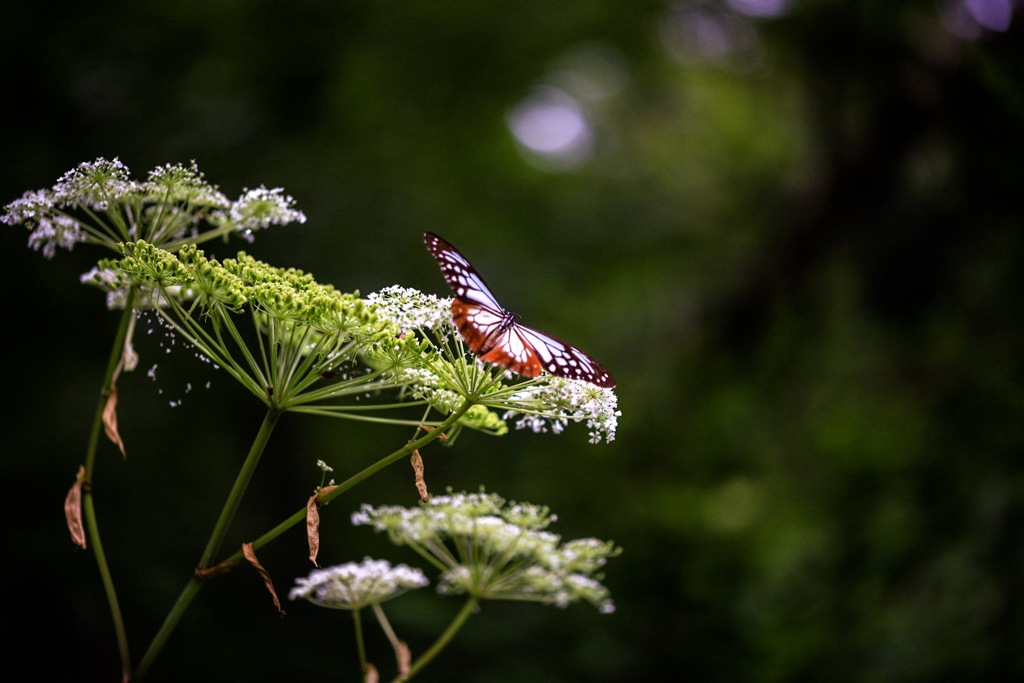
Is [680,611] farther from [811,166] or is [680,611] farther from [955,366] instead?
[811,166]

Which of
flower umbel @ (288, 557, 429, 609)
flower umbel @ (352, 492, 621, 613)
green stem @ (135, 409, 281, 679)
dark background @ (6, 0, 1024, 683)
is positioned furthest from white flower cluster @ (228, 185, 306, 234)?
dark background @ (6, 0, 1024, 683)

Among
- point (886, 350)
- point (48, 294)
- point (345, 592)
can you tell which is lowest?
point (345, 592)

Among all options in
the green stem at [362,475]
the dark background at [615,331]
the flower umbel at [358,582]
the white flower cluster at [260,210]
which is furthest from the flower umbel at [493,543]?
the dark background at [615,331]

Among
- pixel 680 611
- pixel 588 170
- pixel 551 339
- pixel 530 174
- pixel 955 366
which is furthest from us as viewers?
pixel 588 170

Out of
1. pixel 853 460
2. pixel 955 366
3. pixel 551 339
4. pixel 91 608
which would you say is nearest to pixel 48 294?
pixel 91 608

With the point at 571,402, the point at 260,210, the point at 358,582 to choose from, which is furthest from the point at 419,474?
the point at 260,210

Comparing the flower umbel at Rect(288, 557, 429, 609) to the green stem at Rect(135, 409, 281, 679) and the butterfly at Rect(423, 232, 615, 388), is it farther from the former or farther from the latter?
the butterfly at Rect(423, 232, 615, 388)

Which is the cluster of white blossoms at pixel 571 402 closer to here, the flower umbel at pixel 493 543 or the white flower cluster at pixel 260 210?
Answer: the flower umbel at pixel 493 543
